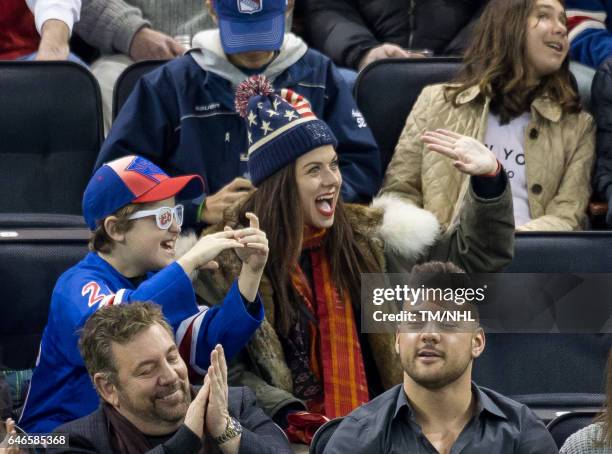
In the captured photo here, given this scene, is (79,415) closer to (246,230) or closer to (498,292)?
(246,230)

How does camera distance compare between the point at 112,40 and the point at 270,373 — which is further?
the point at 112,40

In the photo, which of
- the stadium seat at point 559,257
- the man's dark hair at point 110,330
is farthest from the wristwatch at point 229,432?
the stadium seat at point 559,257

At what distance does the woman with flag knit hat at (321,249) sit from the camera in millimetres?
4117

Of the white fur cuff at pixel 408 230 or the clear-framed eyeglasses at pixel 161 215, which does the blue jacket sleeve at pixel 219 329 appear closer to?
the clear-framed eyeglasses at pixel 161 215

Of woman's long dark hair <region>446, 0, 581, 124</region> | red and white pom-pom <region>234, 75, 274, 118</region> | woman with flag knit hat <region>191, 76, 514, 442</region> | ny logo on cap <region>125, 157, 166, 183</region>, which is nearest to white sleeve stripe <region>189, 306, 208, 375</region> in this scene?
woman with flag knit hat <region>191, 76, 514, 442</region>

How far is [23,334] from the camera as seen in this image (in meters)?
4.41

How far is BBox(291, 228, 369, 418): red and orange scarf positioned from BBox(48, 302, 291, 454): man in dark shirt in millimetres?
473

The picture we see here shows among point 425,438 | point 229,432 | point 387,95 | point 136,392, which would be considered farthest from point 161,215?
point 387,95

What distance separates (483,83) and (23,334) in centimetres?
182

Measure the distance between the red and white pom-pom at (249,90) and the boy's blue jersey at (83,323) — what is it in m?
0.72

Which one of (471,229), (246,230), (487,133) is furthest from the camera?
(487,133)

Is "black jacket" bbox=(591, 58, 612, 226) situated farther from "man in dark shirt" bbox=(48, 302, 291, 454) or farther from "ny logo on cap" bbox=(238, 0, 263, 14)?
"man in dark shirt" bbox=(48, 302, 291, 454)

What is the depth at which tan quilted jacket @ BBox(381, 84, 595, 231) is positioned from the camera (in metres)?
5.07

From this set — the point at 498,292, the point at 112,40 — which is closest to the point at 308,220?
the point at 498,292
